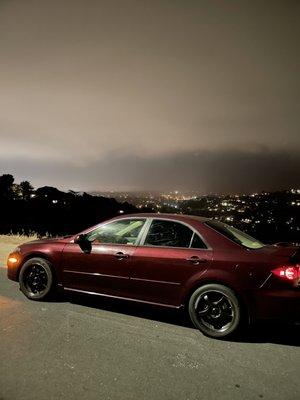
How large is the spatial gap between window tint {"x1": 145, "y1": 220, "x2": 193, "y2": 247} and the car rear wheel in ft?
2.34

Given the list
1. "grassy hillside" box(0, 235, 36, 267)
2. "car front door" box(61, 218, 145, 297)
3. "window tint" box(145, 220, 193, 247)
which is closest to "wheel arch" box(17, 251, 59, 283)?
"car front door" box(61, 218, 145, 297)

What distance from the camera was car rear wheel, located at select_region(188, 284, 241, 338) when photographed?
4454 millimetres

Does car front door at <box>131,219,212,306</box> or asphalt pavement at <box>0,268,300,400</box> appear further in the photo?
car front door at <box>131,219,212,306</box>

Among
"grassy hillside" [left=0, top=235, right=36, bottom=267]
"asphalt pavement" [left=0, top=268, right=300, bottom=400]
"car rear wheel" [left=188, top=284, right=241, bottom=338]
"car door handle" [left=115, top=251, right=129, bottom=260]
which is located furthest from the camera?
"grassy hillside" [left=0, top=235, right=36, bottom=267]

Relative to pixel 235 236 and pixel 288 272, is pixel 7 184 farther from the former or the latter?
pixel 288 272

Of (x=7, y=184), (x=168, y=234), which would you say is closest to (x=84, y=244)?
(x=168, y=234)

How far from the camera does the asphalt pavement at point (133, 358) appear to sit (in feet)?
10.8

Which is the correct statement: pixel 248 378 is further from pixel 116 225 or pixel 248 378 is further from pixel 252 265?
pixel 116 225

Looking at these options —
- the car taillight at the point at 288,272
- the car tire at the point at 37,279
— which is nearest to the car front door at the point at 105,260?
the car tire at the point at 37,279

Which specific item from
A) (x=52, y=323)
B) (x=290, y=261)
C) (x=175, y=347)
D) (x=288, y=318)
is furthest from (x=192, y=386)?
(x=52, y=323)

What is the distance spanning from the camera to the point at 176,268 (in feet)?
15.8

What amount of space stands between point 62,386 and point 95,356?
651 millimetres

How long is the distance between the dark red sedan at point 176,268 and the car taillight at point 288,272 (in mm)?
11

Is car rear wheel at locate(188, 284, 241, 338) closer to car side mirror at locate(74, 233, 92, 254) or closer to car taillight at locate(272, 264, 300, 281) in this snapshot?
car taillight at locate(272, 264, 300, 281)
